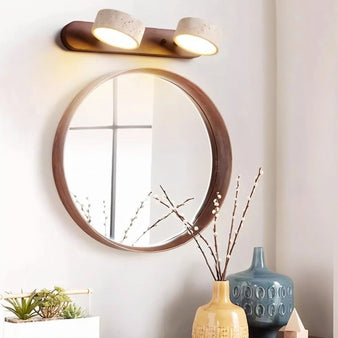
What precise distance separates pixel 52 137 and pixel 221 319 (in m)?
0.71

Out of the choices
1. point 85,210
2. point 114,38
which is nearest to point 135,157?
point 85,210

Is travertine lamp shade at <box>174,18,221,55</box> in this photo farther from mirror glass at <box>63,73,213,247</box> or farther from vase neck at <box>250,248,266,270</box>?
vase neck at <box>250,248,266,270</box>

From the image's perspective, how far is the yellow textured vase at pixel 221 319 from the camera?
82.1 inches

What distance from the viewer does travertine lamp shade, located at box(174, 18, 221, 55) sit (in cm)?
220

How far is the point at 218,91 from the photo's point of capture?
246 cm

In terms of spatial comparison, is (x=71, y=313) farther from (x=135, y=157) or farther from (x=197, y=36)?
(x=197, y=36)

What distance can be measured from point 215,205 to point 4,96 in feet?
2.26

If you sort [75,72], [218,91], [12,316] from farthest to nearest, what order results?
[218,91], [75,72], [12,316]

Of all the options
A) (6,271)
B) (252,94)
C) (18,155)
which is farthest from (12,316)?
(252,94)

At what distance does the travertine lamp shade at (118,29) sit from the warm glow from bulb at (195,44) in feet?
0.44

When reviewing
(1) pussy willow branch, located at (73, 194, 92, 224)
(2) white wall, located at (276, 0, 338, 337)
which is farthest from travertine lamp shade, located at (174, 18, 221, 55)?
(1) pussy willow branch, located at (73, 194, 92, 224)


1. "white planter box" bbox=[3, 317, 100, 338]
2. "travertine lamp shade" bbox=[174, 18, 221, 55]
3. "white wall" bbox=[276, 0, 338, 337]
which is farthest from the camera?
"white wall" bbox=[276, 0, 338, 337]

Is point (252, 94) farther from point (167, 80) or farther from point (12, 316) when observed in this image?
point (12, 316)

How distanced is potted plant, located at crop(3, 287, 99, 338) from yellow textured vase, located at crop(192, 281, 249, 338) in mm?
303
